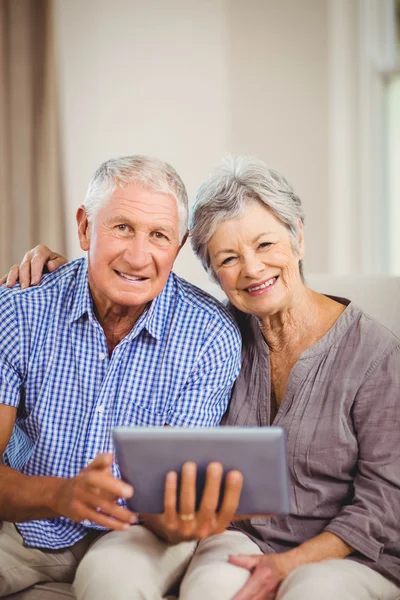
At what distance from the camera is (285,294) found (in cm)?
153

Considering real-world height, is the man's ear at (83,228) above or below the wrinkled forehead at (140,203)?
below

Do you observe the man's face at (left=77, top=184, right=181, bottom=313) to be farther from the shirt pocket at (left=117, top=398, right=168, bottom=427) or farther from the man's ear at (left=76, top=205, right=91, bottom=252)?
the shirt pocket at (left=117, top=398, right=168, bottom=427)

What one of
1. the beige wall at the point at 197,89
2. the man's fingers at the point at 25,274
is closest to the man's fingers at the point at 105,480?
the man's fingers at the point at 25,274

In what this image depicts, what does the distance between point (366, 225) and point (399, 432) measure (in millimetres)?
2083

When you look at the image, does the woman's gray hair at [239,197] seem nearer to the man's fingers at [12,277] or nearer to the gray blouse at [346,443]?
the gray blouse at [346,443]

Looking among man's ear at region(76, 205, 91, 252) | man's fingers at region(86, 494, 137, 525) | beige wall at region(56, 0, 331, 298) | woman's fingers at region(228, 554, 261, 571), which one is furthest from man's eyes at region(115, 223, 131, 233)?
beige wall at region(56, 0, 331, 298)

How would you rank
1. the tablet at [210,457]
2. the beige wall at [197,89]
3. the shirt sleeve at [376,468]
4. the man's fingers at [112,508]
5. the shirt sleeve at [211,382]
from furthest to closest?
the beige wall at [197,89]
the shirt sleeve at [211,382]
the shirt sleeve at [376,468]
the man's fingers at [112,508]
the tablet at [210,457]

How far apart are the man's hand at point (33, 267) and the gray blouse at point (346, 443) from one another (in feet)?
1.94

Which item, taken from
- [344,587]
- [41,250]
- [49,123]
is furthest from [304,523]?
[49,123]

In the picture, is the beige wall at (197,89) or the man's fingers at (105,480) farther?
the beige wall at (197,89)

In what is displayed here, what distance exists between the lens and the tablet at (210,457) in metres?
1.10

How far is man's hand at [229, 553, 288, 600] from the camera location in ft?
4.16

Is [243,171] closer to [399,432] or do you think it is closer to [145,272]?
[145,272]

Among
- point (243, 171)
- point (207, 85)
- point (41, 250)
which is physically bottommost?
point (41, 250)
